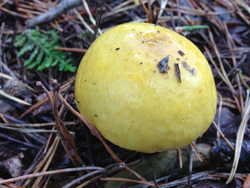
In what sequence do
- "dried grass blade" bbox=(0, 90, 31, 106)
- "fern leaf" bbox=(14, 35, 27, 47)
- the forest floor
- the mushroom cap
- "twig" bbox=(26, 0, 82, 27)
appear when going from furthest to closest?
1. "twig" bbox=(26, 0, 82, 27)
2. "fern leaf" bbox=(14, 35, 27, 47)
3. "dried grass blade" bbox=(0, 90, 31, 106)
4. the forest floor
5. the mushroom cap

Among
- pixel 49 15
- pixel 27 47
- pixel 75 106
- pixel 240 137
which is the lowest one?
pixel 240 137

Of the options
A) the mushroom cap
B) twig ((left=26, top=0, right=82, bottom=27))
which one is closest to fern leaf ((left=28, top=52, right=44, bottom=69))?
twig ((left=26, top=0, right=82, bottom=27))

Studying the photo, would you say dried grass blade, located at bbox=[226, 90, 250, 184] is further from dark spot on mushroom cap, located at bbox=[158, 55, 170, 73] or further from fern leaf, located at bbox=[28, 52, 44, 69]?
fern leaf, located at bbox=[28, 52, 44, 69]

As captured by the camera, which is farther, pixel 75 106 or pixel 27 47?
pixel 27 47

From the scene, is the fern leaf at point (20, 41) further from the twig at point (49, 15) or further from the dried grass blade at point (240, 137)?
the dried grass blade at point (240, 137)

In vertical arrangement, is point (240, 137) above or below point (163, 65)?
below

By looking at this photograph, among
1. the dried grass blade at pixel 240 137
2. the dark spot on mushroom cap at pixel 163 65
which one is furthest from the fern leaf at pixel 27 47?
the dried grass blade at pixel 240 137

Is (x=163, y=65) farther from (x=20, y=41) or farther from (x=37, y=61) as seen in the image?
(x=20, y=41)

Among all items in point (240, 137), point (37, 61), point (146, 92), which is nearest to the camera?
point (146, 92)

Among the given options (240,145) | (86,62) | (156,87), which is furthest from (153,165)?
(86,62)

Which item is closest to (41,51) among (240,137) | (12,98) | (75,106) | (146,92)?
(12,98)
